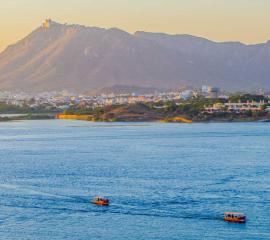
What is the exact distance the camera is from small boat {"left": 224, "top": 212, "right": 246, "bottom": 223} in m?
15.3

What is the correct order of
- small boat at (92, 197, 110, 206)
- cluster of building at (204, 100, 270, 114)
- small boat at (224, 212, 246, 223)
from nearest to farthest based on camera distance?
small boat at (224, 212, 246, 223) → small boat at (92, 197, 110, 206) → cluster of building at (204, 100, 270, 114)

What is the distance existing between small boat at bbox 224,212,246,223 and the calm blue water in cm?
17

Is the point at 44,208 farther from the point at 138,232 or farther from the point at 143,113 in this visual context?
the point at 143,113

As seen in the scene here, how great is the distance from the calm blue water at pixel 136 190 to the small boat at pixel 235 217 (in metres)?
0.17

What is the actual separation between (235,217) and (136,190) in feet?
12.6

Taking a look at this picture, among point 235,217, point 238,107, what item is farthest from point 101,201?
point 238,107

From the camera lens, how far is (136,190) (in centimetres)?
1873

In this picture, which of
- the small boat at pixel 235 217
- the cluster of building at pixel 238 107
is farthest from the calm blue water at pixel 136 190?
the cluster of building at pixel 238 107


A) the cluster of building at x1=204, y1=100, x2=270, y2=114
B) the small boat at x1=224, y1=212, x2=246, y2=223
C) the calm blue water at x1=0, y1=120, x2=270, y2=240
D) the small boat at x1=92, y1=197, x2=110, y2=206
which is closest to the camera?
the calm blue water at x1=0, y1=120, x2=270, y2=240

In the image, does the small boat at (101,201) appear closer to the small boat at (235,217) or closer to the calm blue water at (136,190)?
the calm blue water at (136,190)

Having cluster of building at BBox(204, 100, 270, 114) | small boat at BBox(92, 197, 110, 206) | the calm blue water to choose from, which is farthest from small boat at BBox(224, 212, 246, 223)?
cluster of building at BBox(204, 100, 270, 114)

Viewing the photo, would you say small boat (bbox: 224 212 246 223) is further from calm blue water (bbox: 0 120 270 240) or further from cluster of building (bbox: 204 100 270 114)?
cluster of building (bbox: 204 100 270 114)

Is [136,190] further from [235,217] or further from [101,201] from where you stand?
[235,217]

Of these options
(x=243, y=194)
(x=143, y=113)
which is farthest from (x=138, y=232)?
(x=143, y=113)
